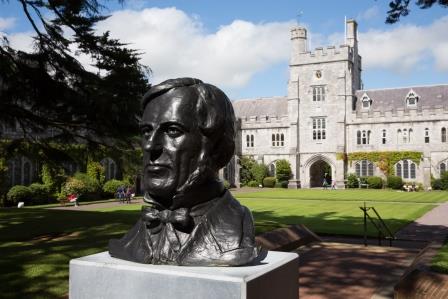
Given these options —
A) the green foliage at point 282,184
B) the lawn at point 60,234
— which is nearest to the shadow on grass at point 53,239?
the lawn at point 60,234

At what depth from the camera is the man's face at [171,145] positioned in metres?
4.08

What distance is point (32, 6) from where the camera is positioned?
35.2ft

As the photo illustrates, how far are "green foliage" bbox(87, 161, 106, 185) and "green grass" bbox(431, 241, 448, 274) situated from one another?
2605 cm

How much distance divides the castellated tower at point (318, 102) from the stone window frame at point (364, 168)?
1.30 meters

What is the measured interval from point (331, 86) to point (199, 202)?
4018 cm

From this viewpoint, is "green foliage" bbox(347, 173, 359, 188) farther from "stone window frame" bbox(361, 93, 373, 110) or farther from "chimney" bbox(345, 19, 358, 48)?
"chimney" bbox(345, 19, 358, 48)

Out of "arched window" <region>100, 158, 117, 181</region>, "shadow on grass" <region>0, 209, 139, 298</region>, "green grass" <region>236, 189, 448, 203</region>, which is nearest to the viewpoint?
"shadow on grass" <region>0, 209, 139, 298</region>

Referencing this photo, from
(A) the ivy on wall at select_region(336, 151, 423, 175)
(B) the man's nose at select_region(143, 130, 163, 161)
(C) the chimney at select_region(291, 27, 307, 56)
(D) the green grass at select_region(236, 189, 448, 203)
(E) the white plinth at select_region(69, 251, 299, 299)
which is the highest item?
(C) the chimney at select_region(291, 27, 307, 56)

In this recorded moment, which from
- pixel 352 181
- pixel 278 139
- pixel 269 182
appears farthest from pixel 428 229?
pixel 278 139

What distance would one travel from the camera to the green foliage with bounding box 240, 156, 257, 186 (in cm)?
4450

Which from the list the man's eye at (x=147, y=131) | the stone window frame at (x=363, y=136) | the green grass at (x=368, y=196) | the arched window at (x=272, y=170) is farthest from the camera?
the arched window at (x=272, y=170)

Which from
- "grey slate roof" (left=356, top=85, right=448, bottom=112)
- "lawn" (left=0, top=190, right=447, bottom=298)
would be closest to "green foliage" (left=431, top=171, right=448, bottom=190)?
"grey slate roof" (left=356, top=85, right=448, bottom=112)

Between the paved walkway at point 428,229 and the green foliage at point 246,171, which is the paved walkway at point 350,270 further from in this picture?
the green foliage at point 246,171

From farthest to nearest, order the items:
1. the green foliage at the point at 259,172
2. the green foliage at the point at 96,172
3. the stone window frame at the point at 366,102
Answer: the green foliage at the point at 259,172 → the stone window frame at the point at 366,102 → the green foliage at the point at 96,172
